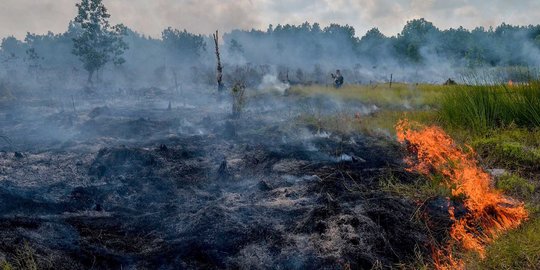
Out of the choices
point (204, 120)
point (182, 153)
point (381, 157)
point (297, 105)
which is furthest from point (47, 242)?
point (297, 105)

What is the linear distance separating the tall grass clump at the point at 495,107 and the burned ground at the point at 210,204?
1.46 m

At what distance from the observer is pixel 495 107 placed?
24.9ft

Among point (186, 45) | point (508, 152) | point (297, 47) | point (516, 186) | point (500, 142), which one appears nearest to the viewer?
point (516, 186)

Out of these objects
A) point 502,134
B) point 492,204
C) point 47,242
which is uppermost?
point 502,134

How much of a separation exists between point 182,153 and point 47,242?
4.46 m

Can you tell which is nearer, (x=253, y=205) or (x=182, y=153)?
(x=253, y=205)

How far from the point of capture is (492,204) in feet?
15.9

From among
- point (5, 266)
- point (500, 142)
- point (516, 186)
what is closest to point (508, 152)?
point (500, 142)

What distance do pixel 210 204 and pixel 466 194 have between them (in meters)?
3.54

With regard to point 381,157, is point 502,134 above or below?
above

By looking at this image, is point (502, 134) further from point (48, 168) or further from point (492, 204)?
point (48, 168)

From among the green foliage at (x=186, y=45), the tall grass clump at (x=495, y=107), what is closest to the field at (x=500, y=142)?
the tall grass clump at (x=495, y=107)

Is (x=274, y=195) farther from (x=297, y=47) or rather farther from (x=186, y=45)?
(x=297, y=47)

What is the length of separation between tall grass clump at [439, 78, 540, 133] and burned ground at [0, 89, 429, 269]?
1456mm
